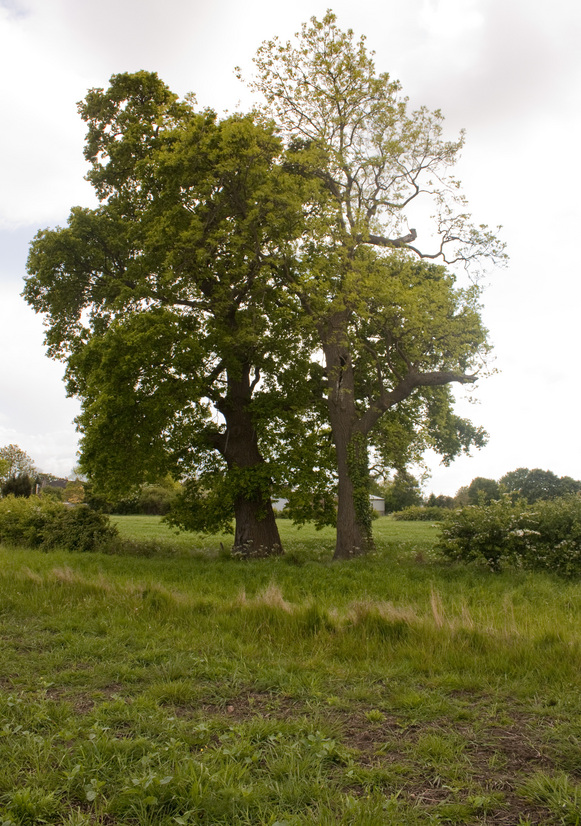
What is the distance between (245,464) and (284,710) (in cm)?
1481

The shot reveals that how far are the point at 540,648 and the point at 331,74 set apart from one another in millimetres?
19728

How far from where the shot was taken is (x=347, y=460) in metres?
19.4

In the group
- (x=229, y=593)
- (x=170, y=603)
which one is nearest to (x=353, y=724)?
(x=170, y=603)

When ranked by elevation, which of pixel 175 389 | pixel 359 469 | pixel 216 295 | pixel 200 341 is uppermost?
pixel 216 295

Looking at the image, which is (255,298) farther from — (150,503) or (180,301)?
(150,503)

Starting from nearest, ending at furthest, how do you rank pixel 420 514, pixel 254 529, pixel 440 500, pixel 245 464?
1. pixel 245 464
2. pixel 254 529
3. pixel 420 514
4. pixel 440 500

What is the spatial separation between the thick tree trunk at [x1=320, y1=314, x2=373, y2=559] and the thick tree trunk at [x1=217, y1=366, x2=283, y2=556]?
2.71 metres

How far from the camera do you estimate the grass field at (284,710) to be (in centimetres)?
416

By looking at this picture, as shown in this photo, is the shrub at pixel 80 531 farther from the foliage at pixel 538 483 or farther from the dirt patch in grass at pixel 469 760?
the foliage at pixel 538 483

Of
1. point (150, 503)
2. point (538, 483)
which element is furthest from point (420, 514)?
point (150, 503)

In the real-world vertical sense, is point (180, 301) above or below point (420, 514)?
above

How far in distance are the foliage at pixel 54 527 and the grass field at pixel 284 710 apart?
38.2ft

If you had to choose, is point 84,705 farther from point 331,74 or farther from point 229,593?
point 331,74

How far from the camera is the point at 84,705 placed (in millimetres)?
5988
